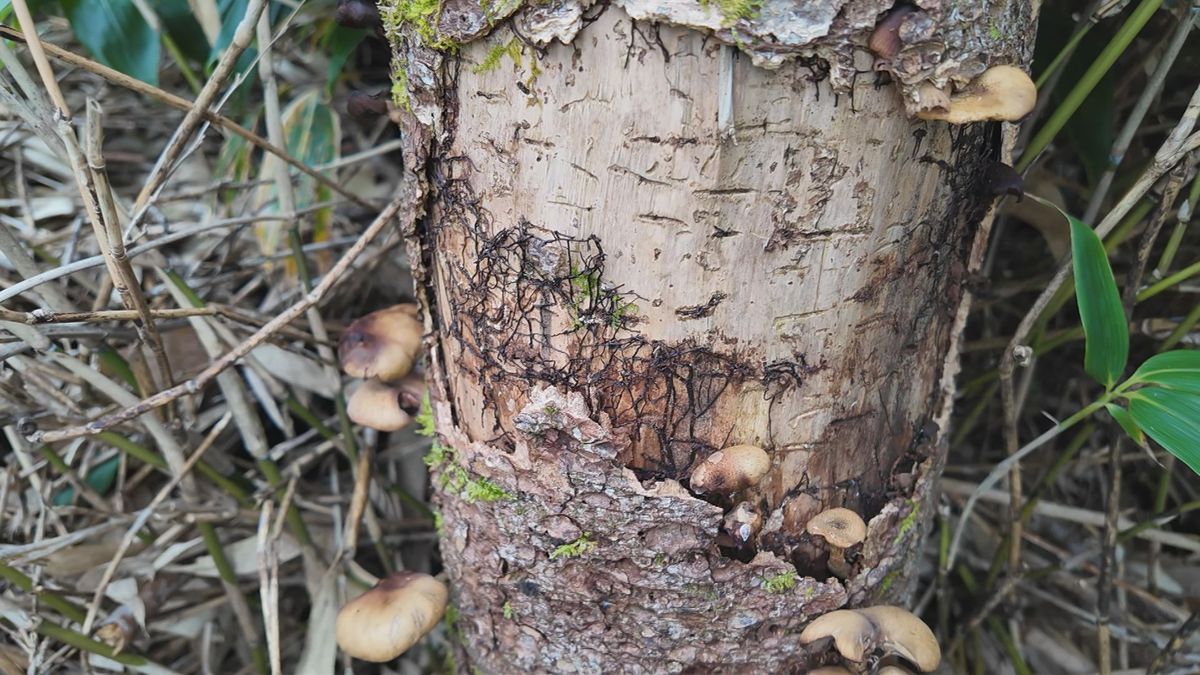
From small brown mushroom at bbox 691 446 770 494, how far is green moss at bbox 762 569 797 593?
0.15m

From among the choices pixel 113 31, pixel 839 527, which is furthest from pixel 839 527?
pixel 113 31

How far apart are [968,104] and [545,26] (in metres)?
0.38

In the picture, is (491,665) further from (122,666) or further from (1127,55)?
(1127,55)

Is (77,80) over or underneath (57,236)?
over

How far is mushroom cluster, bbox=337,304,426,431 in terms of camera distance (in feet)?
3.73

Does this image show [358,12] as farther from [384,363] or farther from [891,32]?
[891,32]

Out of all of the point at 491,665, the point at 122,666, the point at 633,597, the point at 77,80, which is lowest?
the point at 122,666

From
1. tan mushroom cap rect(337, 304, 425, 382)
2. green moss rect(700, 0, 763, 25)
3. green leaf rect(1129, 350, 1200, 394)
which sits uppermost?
green moss rect(700, 0, 763, 25)

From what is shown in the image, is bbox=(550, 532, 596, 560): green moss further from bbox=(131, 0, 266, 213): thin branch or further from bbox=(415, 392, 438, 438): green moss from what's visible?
bbox=(131, 0, 266, 213): thin branch

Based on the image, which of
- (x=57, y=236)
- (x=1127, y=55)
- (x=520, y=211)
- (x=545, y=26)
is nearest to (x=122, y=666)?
(x=57, y=236)

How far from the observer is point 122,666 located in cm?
130

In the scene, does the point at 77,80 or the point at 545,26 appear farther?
the point at 77,80

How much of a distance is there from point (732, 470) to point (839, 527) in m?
0.16

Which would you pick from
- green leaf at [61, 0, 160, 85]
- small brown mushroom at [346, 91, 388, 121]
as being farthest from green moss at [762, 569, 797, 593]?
green leaf at [61, 0, 160, 85]
